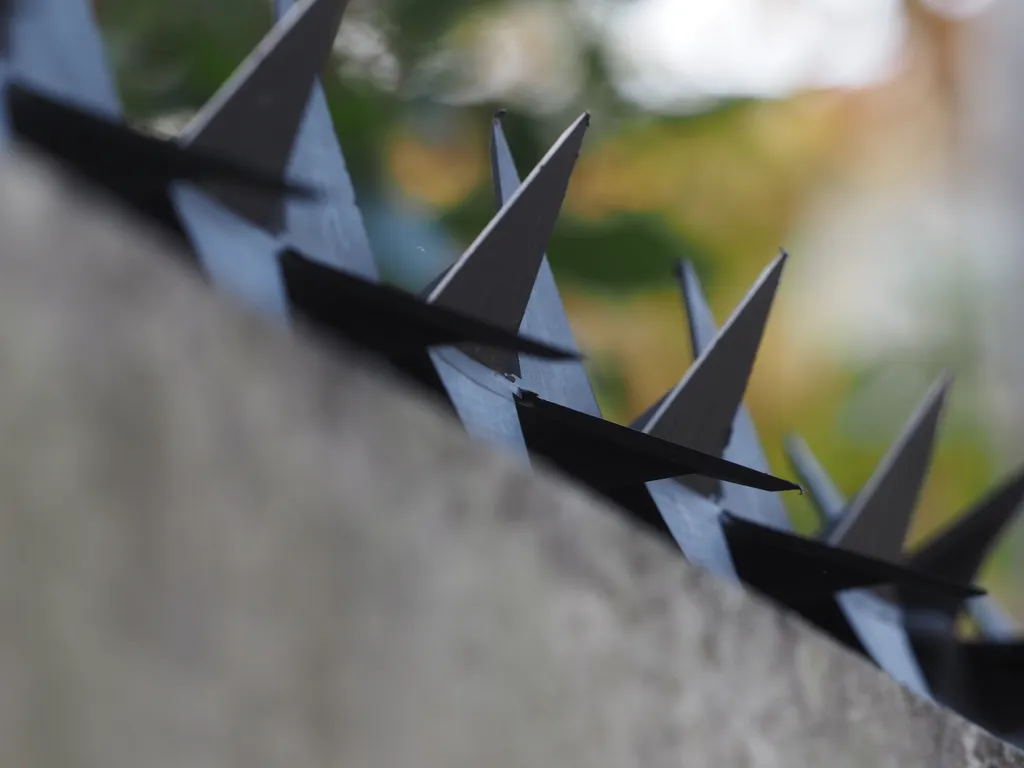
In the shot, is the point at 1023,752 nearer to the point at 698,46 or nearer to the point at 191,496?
the point at 191,496

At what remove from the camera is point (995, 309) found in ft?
7.02

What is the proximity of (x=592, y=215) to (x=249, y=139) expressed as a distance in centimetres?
137

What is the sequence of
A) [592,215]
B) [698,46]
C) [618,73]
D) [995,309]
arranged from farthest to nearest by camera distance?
[995,309] < [698,46] < [618,73] < [592,215]

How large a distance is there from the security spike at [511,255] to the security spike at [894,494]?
205mm

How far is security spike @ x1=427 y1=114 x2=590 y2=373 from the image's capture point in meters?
0.27

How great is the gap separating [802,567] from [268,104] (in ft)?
0.66

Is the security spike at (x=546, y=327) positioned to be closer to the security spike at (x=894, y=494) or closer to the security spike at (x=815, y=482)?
the security spike at (x=894, y=494)

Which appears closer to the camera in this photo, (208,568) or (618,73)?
(208,568)

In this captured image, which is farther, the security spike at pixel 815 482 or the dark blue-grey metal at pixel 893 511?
the security spike at pixel 815 482

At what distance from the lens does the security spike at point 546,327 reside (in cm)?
31

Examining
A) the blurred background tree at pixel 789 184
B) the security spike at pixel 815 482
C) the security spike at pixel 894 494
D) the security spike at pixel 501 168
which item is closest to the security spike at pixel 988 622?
the security spike at pixel 815 482

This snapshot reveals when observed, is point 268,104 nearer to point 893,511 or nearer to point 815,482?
point 893,511

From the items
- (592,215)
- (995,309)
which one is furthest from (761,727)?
(995,309)

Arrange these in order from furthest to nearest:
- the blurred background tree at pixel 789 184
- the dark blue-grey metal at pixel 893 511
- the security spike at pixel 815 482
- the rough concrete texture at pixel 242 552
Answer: the blurred background tree at pixel 789 184, the security spike at pixel 815 482, the dark blue-grey metal at pixel 893 511, the rough concrete texture at pixel 242 552
